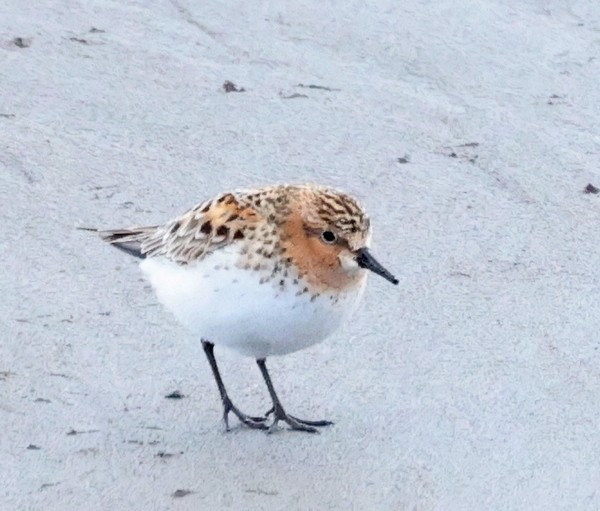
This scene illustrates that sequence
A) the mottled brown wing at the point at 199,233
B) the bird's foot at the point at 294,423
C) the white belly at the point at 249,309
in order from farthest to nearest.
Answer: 1. the bird's foot at the point at 294,423
2. the mottled brown wing at the point at 199,233
3. the white belly at the point at 249,309

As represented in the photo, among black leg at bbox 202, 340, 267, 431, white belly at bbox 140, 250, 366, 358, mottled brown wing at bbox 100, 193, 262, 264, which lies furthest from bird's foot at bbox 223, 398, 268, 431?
mottled brown wing at bbox 100, 193, 262, 264

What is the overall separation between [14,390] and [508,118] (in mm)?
3832

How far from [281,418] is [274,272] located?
664mm

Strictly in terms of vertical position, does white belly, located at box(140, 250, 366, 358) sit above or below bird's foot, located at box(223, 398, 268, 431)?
above

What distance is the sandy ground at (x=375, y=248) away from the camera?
226 inches

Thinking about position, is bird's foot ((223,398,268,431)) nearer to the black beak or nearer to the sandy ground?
the sandy ground

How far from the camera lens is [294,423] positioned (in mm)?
6023

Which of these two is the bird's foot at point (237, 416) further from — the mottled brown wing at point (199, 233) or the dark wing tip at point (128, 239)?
the dark wing tip at point (128, 239)

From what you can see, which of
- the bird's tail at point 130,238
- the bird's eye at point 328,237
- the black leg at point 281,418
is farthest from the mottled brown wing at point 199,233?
the black leg at point 281,418

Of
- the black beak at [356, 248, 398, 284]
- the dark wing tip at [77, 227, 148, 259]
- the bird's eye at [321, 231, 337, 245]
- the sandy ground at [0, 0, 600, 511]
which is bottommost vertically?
the sandy ground at [0, 0, 600, 511]

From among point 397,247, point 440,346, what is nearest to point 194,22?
point 397,247

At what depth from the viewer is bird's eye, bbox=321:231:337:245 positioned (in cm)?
580

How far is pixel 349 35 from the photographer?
379 inches

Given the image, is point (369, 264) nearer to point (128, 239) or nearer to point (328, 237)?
point (328, 237)
